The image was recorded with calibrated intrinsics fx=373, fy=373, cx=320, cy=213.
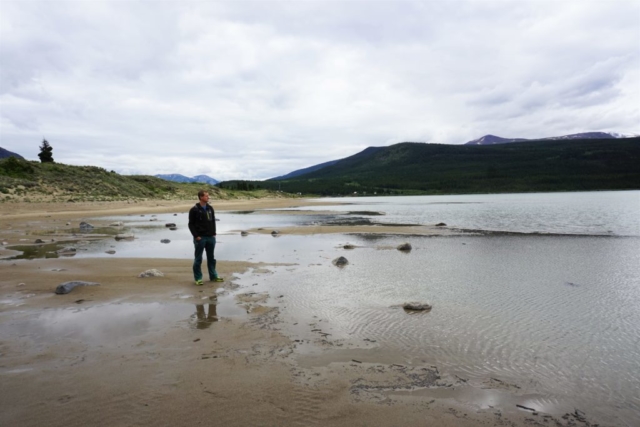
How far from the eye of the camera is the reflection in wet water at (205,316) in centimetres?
762

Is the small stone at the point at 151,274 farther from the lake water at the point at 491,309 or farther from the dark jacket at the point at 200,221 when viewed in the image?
the lake water at the point at 491,309

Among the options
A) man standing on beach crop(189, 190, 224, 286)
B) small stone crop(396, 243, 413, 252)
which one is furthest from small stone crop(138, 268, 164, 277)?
small stone crop(396, 243, 413, 252)

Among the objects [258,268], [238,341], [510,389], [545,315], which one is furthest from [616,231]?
[238,341]

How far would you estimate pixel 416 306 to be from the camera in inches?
351

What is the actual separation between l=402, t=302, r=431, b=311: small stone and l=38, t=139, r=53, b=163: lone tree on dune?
89667 millimetres

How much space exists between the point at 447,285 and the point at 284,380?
783 centimetres

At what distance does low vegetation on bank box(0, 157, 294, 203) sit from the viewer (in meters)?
48.9

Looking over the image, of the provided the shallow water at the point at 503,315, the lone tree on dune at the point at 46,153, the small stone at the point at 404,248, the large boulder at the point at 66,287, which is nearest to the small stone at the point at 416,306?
the shallow water at the point at 503,315

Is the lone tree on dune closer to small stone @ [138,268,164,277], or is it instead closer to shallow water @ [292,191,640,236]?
shallow water @ [292,191,640,236]

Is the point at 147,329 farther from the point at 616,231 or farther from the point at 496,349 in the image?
the point at 616,231

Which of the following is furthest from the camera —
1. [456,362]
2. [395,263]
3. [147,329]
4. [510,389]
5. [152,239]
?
[152,239]

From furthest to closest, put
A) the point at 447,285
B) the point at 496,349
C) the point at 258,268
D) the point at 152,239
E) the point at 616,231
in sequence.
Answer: the point at 616,231 → the point at 152,239 → the point at 258,268 → the point at 447,285 → the point at 496,349

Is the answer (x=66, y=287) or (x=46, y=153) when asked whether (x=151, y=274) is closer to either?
(x=66, y=287)

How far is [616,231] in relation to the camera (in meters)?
27.0
